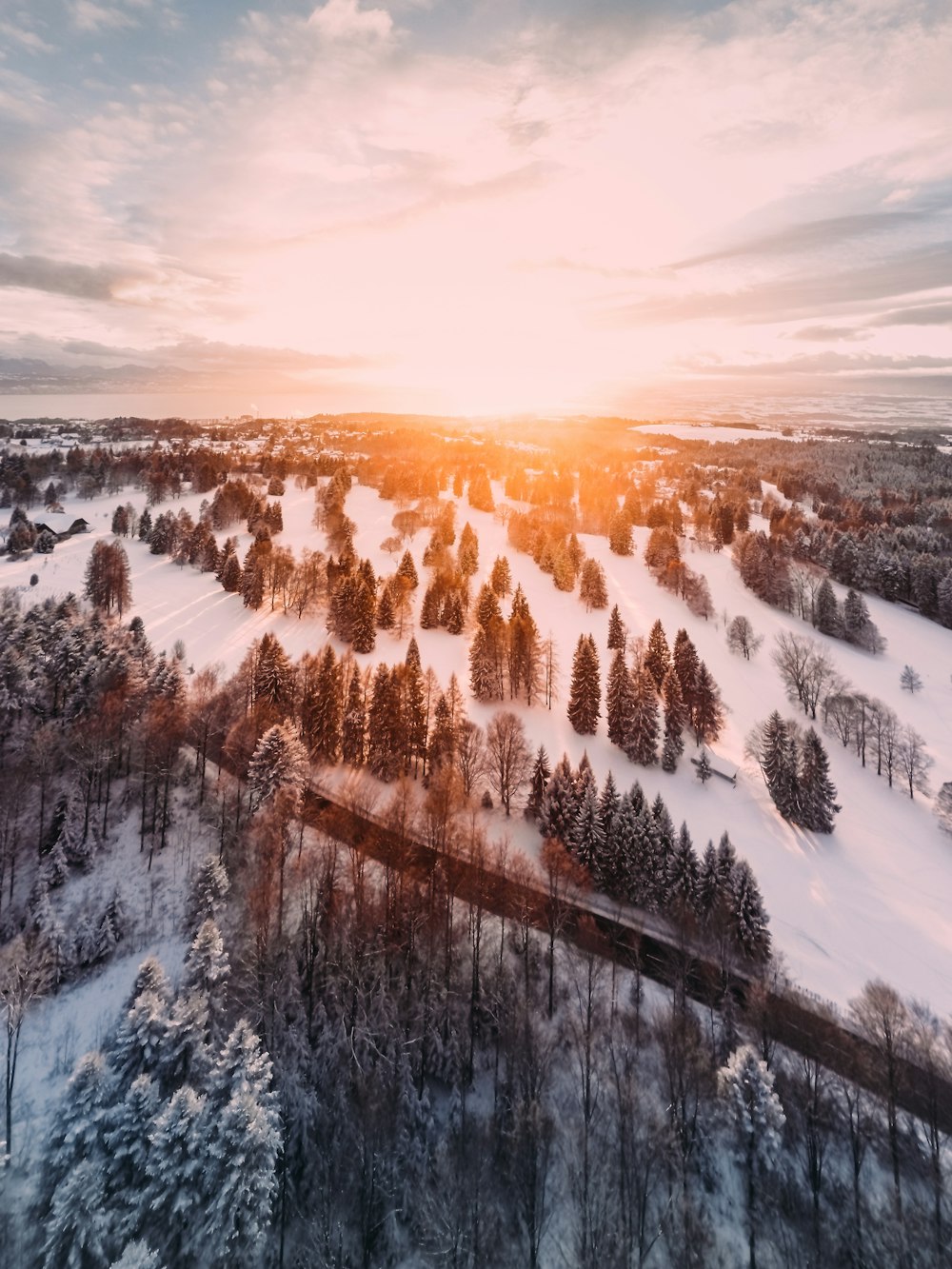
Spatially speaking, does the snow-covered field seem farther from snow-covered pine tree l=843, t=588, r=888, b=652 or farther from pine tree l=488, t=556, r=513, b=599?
pine tree l=488, t=556, r=513, b=599

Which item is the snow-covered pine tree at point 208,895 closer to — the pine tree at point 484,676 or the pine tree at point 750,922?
the pine tree at point 750,922

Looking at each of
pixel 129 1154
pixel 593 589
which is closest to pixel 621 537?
pixel 593 589

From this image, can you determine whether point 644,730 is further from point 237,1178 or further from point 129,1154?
point 129,1154

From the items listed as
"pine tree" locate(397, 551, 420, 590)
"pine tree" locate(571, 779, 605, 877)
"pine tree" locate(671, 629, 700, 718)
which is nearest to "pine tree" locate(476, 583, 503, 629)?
"pine tree" locate(397, 551, 420, 590)

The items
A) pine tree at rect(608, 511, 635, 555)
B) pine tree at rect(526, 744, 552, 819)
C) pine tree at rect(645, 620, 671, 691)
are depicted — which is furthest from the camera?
pine tree at rect(608, 511, 635, 555)

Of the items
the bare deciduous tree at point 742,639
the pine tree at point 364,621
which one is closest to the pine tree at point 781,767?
the bare deciduous tree at point 742,639

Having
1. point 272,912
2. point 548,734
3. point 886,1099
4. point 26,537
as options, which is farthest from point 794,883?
point 26,537

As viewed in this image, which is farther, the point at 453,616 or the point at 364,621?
the point at 453,616
